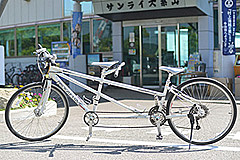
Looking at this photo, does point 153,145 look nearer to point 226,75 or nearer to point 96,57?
point 226,75

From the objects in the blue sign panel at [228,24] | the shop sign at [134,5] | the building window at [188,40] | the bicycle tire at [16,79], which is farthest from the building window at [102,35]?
the blue sign panel at [228,24]

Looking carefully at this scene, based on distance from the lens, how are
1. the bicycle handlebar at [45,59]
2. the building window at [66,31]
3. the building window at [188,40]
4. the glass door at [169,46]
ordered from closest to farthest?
1. the bicycle handlebar at [45,59]
2. the building window at [188,40]
3. the glass door at [169,46]
4. the building window at [66,31]

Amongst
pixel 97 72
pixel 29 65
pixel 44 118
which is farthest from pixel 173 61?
pixel 44 118

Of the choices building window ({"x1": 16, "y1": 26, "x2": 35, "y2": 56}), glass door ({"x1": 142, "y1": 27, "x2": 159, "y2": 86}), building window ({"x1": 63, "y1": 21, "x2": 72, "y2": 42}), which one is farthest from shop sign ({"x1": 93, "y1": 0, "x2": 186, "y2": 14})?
building window ({"x1": 16, "y1": 26, "x2": 35, "y2": 56})

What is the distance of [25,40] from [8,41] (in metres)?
1.58

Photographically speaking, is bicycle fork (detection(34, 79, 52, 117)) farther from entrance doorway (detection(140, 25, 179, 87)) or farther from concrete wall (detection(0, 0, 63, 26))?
concrete wall (detection(0, 0, 63, 26))

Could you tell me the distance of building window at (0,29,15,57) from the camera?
20.4 m

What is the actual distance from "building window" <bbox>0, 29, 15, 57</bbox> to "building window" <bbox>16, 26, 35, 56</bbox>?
585 millimetres

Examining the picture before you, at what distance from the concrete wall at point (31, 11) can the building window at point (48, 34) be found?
432 mm

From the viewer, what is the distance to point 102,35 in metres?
16.0

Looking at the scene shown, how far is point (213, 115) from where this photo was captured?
239 inches

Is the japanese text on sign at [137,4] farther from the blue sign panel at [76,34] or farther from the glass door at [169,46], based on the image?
the glass door at [169,46]

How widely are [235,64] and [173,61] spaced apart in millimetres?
3031

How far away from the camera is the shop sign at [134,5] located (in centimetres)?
1188
